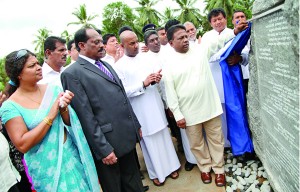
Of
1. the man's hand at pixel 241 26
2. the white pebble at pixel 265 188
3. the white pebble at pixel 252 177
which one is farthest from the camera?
the white pebble at pixel 252 177

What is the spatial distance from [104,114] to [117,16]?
30713mm

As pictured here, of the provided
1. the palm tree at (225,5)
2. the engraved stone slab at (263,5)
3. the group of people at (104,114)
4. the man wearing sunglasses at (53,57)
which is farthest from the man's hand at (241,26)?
the palm tree at (225,5)

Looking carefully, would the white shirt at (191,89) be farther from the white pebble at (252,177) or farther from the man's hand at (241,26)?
the white pebble at (252,177)

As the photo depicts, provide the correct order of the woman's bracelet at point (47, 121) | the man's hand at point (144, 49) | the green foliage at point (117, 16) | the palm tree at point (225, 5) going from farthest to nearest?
the green foliage at point (117, 16)
the palm tree at point (225, 5)
the man's hand at point (144, 49)
the woman's bracelet at point (47, 121)

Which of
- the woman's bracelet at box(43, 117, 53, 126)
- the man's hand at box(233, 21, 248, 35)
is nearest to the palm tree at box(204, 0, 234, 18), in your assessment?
the man's hand at box(233, 21, 248, 35)

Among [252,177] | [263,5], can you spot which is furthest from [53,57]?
[252,177]

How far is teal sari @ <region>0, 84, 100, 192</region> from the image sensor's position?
2.10 meters

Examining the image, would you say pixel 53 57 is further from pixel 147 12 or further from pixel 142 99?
pixel 147 12

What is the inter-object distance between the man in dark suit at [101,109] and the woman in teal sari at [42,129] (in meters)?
0.14

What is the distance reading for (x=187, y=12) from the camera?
27.7m

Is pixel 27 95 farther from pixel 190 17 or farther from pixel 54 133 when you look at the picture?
pixel 190 17

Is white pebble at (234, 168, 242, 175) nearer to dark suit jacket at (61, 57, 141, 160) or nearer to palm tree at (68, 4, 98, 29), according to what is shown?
dark suit jacket at (61, 57, 141, 160)

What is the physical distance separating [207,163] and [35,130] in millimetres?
2324

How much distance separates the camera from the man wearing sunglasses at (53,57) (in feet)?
10.9
